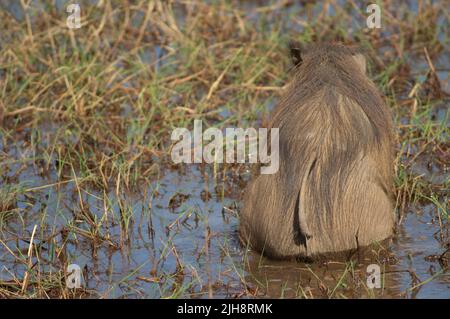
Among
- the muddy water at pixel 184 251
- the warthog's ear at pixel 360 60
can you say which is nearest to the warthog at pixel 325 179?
the muddy water at pixel 184 251

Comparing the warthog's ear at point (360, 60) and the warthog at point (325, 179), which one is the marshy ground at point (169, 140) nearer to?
the warthog at point (325, 179)

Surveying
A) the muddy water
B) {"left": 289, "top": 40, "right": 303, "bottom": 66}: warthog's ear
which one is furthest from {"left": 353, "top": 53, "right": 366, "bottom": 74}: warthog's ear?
the muddy water

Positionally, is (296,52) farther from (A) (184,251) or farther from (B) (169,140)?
(B) (169,140)

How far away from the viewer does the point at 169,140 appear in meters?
7.54

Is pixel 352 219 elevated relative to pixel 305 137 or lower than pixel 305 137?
lower

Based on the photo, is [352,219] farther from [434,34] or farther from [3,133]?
[434,34]

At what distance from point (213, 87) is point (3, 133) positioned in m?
1.55

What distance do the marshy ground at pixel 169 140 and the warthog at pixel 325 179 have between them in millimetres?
144

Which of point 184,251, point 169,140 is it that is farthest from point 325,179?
point 169,140

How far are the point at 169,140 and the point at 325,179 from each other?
7.75ft

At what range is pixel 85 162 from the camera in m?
6.91

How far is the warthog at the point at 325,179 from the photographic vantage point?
5355mm
